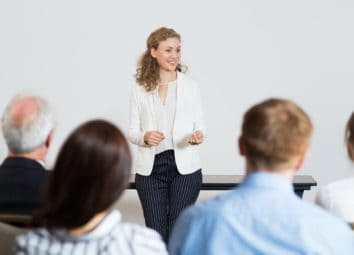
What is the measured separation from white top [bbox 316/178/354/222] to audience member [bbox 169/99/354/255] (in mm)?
424

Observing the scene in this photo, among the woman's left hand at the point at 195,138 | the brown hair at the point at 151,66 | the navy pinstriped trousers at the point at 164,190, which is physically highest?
the brown hair at the point at 151,66

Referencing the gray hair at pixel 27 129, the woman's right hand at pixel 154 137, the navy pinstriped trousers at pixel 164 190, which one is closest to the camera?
the gray hair at pixel 27 129

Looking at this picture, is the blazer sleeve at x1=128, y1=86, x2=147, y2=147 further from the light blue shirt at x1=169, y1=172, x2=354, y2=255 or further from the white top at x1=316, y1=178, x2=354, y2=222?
the light blue shirt at x1=169, y1=172, x2=354, y2=255

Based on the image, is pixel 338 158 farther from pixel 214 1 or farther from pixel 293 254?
pixel 293 254

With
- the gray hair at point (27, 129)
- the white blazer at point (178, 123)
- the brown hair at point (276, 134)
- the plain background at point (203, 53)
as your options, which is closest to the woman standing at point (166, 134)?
the white blazer at point (178, 123)

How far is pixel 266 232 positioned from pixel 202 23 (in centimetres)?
322

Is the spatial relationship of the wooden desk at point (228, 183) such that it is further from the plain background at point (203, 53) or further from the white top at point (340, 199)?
the white top at point (340, 199)

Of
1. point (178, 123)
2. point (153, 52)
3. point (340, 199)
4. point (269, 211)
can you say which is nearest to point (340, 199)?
point (340, 199)

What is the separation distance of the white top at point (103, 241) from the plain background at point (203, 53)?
3.07 m

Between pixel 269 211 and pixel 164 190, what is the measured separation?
1.95m

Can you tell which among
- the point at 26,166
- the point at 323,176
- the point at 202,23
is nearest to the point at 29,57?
the point at 202,23

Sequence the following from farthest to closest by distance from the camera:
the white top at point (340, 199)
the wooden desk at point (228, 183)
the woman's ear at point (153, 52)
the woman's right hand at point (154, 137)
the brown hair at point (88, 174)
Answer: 1. the wooden desk at point (228, 183)
2. the woman's ear at point (153, 52)
3. the woman's right hand at point (154, 137)
4. the white top at point (340, 199)
5. the brown hair at point (88, 174)

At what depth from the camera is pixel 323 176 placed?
15.9 feet

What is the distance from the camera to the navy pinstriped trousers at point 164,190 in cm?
345
